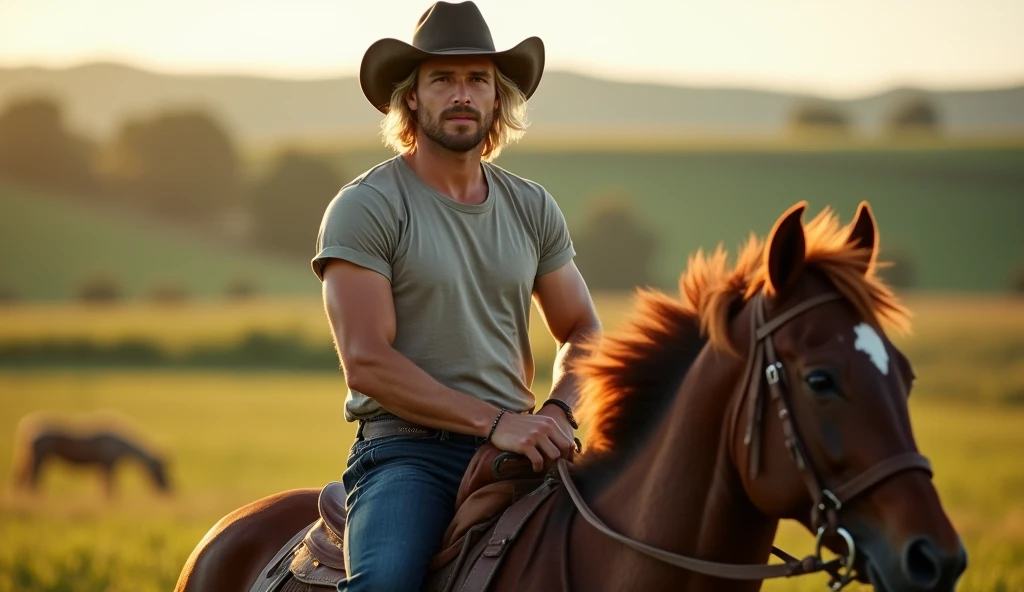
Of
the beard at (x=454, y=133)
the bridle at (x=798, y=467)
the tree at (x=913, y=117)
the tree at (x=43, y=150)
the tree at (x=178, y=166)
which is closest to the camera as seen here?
the bridle at (x=798, y=467)

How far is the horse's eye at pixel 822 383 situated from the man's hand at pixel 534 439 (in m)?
1.15

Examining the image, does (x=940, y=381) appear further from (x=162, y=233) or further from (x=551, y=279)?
(x=162, y=233)

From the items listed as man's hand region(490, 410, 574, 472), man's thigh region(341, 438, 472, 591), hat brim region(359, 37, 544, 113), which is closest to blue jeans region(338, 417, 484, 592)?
man's thigh region(341, 438, 472, 591)

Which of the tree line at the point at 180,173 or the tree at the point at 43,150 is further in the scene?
the tree at the point at 43,150

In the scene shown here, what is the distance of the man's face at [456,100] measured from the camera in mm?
4767

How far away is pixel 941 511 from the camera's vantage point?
326 cm

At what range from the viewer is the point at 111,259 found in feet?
235

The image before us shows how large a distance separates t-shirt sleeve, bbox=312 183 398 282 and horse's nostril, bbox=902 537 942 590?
2072 mm

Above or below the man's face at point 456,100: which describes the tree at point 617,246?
below

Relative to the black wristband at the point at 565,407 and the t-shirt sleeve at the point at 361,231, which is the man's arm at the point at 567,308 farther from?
the t-shirt sleeve at the point at 361,231

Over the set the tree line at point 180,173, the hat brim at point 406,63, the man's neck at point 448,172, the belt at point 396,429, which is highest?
the hat brim at point 406,63

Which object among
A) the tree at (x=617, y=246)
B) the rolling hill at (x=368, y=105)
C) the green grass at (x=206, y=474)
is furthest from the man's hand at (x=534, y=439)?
the rolling hill at (x=368, y=105)

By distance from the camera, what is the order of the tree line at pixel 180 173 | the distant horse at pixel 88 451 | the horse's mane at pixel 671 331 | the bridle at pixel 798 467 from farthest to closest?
the tree line at pixel 180 173
the distant horse at pixel 88 451
the horse's mane at pixel 671 331
the bridle at pixel 798 467

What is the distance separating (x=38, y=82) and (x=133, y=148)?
2196cm
